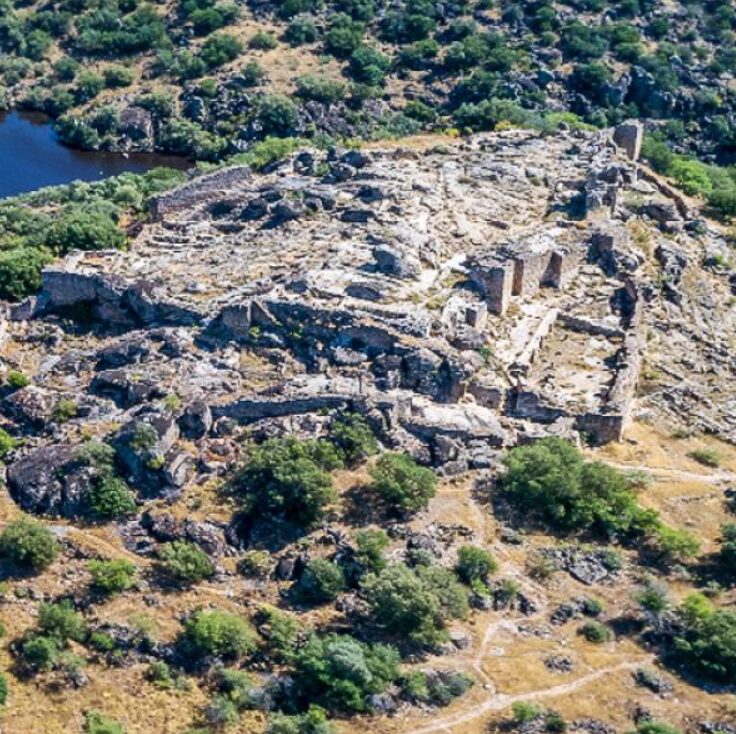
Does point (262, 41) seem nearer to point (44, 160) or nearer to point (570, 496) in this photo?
point (44, 160)

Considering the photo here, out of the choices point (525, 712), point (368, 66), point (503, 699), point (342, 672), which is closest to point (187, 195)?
point (342, 672)

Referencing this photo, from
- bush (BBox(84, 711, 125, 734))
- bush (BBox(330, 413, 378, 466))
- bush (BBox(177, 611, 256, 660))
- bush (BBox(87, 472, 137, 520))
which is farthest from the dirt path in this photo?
bush (BBox(87, 472, 137, 520))

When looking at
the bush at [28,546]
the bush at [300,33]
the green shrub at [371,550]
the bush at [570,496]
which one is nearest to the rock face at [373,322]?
the bush at [570,496]

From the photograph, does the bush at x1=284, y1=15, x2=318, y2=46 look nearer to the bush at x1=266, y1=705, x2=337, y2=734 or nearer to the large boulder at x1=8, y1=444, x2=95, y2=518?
the large boulder at x1=8, y1=444, x2=95, y2=518

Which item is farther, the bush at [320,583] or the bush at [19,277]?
the bush at [19,277]

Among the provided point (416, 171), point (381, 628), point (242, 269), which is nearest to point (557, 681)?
point (381, 628)

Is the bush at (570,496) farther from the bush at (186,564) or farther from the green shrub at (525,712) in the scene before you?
the bush at (186,564)
